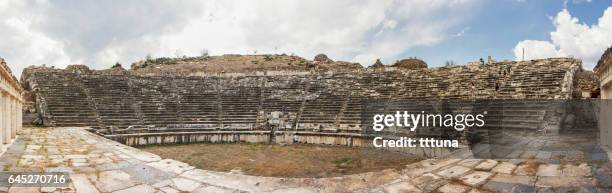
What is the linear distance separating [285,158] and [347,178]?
22.9ft


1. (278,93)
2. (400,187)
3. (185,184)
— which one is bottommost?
(185,184)

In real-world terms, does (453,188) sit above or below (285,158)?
above

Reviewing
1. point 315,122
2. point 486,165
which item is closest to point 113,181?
point 486,165

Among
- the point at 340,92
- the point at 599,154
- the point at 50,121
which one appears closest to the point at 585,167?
the point at 599,154

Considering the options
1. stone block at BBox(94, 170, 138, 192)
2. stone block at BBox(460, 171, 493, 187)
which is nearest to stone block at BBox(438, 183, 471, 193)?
stone block at BBox(460, 171, 493, 187)

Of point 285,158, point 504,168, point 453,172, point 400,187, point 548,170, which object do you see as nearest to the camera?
point 548,170

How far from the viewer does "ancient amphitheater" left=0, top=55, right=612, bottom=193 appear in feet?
18.9

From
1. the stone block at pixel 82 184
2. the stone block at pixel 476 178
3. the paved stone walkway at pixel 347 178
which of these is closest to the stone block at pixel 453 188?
the paved stone walkway at pixel 347 178

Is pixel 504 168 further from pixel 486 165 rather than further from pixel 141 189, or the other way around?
pixel 141 189

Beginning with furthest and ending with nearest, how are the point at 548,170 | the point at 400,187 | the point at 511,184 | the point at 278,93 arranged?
the point at 278,93 < the point at 400,187 < the point at 548,170 < the point at 511,184

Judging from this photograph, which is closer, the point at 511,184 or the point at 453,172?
the point at 511,184

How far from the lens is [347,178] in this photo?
20.4 feet

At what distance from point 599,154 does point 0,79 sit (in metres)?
13.2

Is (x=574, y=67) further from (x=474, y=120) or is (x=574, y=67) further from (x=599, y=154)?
(x=599, y=154)
